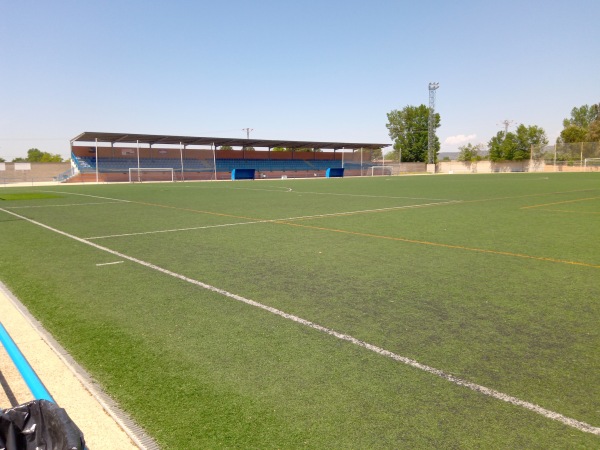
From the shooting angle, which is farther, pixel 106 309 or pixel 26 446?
pixel 106 309

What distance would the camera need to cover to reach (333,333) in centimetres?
433

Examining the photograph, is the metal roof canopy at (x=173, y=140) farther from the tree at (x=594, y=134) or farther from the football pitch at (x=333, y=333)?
the tree at (x=594, y=134)

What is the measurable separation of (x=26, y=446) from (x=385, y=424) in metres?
2.04

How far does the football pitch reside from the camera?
2836 mm

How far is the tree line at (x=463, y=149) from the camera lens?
80188mm

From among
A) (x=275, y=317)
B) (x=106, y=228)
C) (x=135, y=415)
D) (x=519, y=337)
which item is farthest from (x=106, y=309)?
(x=106, y=228)

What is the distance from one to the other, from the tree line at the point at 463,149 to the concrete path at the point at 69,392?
75.2 meters

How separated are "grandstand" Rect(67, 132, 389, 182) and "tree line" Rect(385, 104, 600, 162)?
1570 centimetres

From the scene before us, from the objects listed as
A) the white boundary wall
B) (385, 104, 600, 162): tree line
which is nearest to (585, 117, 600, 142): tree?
(385, 104, 600, 162): tree line

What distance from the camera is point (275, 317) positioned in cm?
479

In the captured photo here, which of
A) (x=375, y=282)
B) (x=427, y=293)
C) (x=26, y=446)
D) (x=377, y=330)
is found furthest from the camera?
(x=375, y=282)

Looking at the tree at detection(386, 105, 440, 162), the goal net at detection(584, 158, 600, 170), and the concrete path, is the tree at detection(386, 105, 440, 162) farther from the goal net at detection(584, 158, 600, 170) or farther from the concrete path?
the concrete path

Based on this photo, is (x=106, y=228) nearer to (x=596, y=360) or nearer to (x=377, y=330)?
(x=377, y=330)

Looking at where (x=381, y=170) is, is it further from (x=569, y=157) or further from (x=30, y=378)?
(x=30, y=378)
